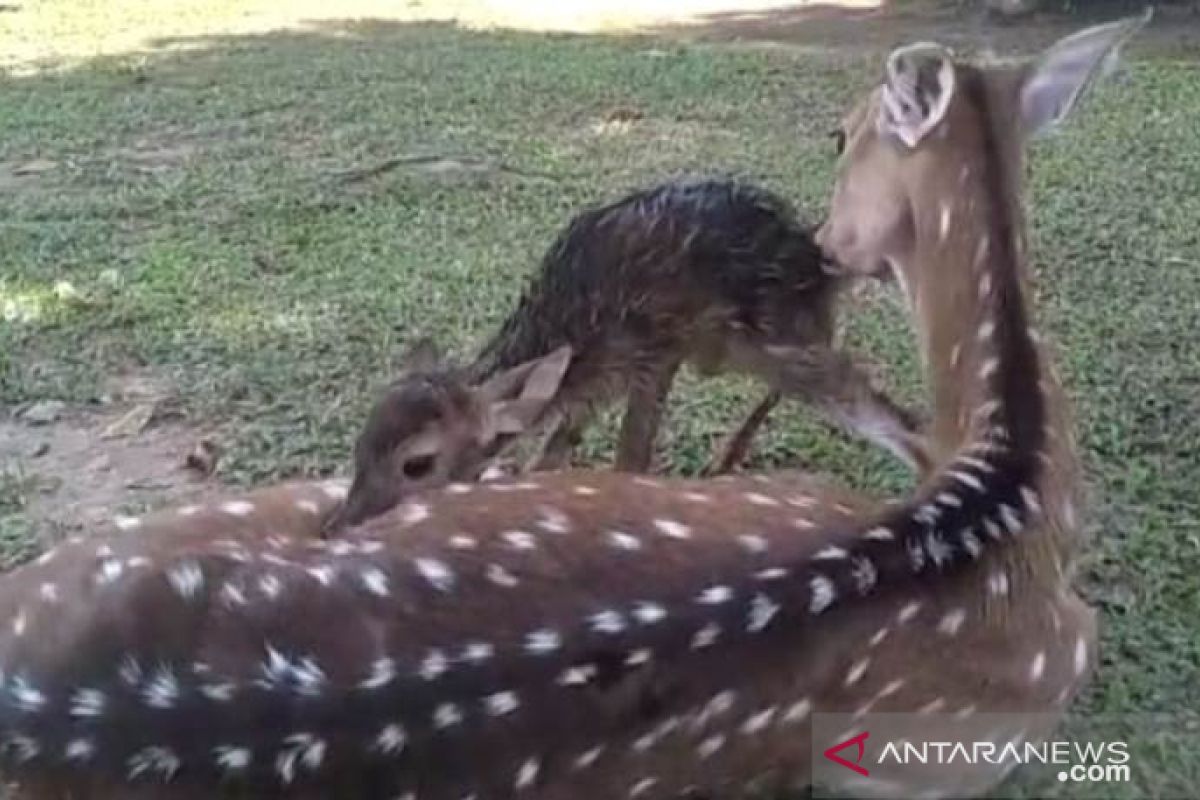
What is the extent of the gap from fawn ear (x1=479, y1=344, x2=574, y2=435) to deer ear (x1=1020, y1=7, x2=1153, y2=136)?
0.85m

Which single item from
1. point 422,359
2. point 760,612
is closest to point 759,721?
point 760,612

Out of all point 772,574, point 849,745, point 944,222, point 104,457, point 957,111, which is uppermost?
point 957,111

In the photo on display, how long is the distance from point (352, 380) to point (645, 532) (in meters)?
1.89

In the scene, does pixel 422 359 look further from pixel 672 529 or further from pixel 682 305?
pixel 672 529

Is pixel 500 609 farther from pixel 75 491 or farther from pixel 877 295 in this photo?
pixel 877 295

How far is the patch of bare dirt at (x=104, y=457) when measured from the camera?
3.70m

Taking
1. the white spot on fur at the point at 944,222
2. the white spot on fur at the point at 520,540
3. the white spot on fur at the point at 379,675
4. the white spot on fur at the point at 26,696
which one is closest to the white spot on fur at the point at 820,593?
the white spot on fur at the point at 520,540

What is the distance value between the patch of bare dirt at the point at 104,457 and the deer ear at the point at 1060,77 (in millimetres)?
1608

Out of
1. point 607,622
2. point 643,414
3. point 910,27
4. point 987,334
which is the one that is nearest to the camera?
point 607,622

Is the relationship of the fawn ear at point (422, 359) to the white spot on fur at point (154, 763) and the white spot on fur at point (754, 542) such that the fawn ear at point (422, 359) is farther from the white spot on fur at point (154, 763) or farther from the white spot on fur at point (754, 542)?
the white spot on fur at point (154, 763)

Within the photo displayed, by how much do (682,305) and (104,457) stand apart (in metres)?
1.18

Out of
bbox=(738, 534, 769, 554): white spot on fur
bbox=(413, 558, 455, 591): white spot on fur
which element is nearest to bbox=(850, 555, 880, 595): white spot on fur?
bbox=(738, 534, 769, 554): white spot on fur

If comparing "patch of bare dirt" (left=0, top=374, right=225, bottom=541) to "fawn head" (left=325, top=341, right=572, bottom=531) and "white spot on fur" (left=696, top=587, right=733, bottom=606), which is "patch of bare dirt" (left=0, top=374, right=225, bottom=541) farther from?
"white spot on fur" (left=696, top=587, right=733, bottom=606)

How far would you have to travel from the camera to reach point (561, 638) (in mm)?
2193
